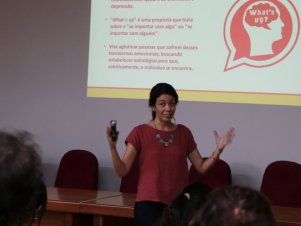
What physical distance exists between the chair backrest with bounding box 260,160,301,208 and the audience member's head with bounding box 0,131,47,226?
10.0ft

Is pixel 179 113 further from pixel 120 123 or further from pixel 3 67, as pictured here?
pixel 3 67

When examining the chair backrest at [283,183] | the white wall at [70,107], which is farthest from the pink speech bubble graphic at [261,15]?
the chair backrest at [283,183]

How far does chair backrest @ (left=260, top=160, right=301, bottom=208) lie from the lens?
12.9 feet

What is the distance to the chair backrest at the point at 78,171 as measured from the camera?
180 inches

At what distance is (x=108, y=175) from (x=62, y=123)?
67 cm

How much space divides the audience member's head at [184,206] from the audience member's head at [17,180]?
0.51m

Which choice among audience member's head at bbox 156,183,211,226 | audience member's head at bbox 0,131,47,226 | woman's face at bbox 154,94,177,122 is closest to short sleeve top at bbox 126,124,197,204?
woman's face at bbox 154,94,177,122

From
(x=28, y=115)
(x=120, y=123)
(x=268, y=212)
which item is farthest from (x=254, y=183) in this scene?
(x=268, y=212)

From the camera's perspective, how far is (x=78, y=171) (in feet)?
15.1

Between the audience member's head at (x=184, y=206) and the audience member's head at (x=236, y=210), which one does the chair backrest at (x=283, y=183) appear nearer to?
the audience member's head at (x=184, y=206)

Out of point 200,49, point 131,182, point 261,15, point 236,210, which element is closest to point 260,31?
point 261,15

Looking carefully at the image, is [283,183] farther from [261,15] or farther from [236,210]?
[236,210]

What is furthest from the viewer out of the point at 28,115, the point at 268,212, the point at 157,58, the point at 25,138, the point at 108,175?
the point at 28,115

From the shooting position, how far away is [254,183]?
14.2 ft
